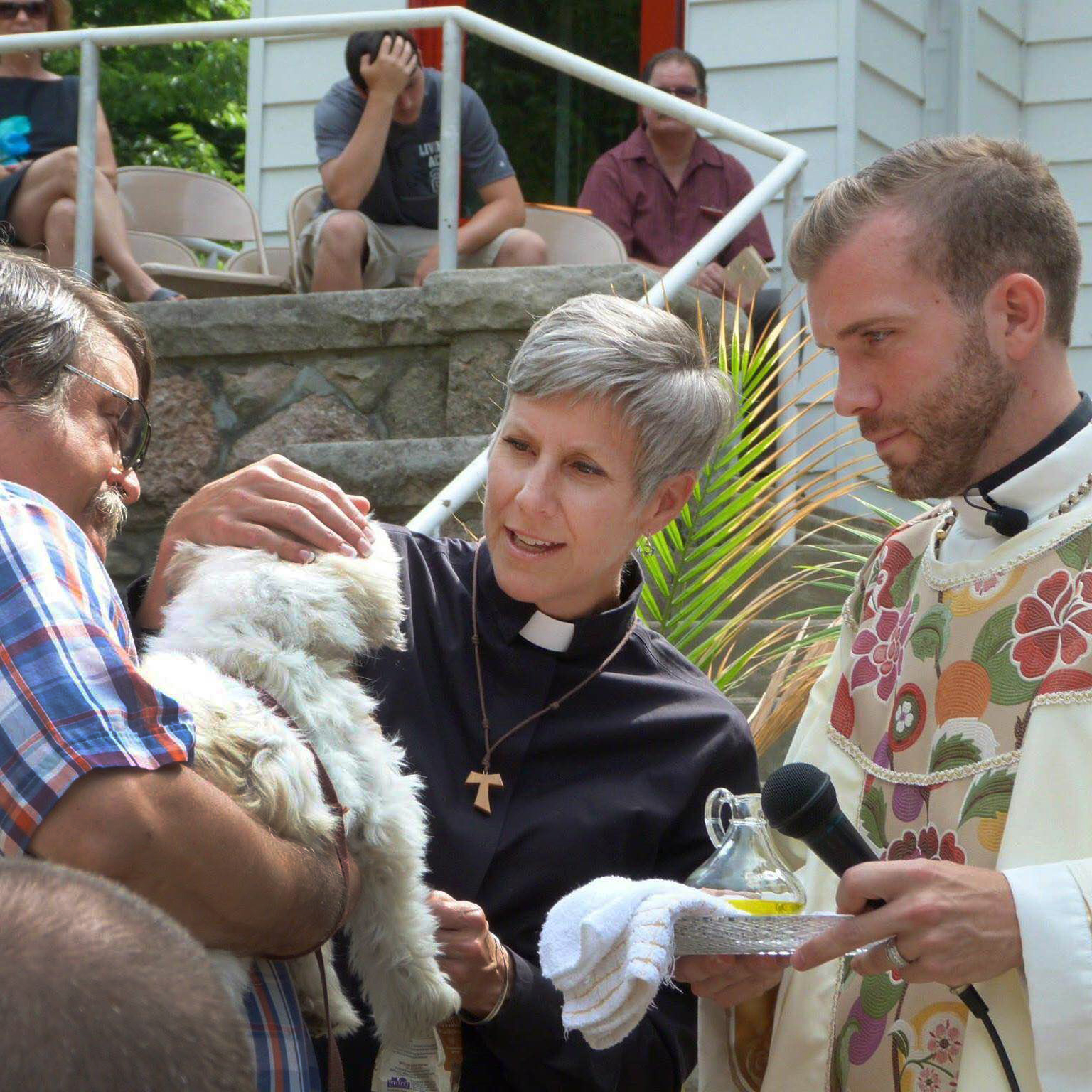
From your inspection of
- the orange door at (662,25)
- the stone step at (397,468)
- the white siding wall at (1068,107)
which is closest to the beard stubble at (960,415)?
the stone step at (397,468)

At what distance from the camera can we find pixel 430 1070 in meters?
2.25

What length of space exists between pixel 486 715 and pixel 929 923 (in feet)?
3.04

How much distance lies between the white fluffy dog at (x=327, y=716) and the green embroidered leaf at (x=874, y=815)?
67 centimetres

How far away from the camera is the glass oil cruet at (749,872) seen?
206 centimetres

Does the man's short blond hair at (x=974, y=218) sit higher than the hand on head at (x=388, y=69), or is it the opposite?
the man's short blond hair at (x=974, y=218)

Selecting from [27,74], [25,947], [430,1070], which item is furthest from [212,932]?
[27,74]

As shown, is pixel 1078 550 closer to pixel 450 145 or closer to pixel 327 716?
pixel 327 716

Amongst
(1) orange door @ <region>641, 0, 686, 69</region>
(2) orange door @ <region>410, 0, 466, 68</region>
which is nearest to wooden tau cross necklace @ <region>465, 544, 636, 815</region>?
(1) orange door @ <region>641, 0, 686, 69</region>

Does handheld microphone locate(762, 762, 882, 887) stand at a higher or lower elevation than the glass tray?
higher

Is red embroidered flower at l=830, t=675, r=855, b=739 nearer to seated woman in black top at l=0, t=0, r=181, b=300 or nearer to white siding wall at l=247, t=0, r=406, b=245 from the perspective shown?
seated woman in black top at l=0, t=0, r=181, b=300

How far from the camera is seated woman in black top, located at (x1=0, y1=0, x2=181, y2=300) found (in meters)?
6.34

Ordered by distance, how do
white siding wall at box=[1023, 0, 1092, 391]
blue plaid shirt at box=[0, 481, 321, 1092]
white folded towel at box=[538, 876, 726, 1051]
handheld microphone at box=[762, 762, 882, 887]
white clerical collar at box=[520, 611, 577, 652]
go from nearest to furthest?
blue plaid shirt at box=[0, 481, 321, 1092] → handheld microphone at box=[762, 762, 882, 887] → white folded towel at box=[538, 876, 726, 1051] → white clerical collar at box=[520, 611, 577, 652] → white siding wall at box=[1023, 0, 1092, 391]

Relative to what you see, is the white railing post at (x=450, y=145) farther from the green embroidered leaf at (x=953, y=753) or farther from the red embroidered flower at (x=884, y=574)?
the green embroidered leaf at (x=953, y=753)

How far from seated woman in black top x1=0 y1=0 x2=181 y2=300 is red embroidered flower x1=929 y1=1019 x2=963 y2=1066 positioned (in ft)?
15.7
